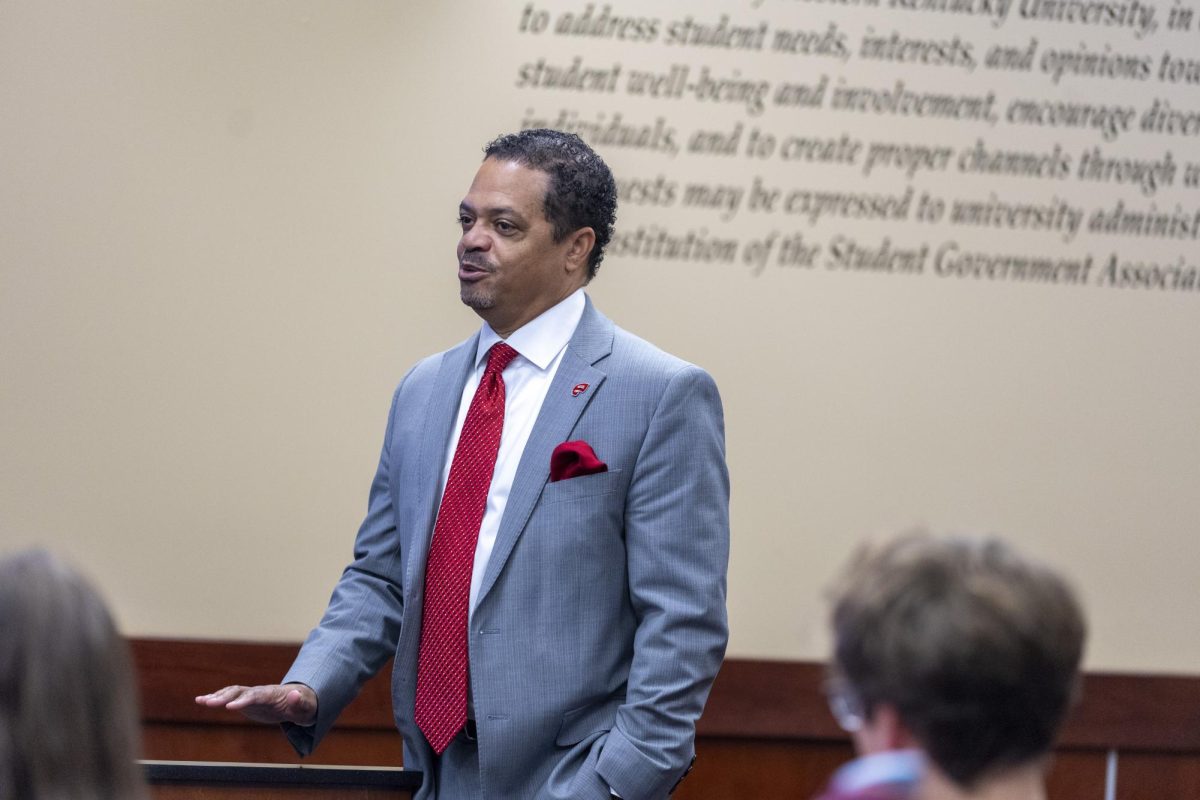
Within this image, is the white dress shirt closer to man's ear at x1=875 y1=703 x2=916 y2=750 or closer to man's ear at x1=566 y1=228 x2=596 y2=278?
man's ear at x1=566 y1=228 x2=596 y2=278

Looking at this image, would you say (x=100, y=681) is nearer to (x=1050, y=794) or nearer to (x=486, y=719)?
(x=486, y=719)

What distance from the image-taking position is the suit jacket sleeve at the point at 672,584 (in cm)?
223

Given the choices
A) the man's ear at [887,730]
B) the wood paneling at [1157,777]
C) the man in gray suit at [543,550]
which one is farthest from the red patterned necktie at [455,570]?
the wood paneling at [1157,777]

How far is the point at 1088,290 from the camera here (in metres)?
3.87

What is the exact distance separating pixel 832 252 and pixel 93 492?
6.66 feet

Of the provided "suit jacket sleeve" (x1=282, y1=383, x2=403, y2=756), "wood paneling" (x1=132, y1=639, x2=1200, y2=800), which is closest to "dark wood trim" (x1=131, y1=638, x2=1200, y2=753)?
"wood paneling" (x1=132, y1=639, x2=1200, y2=800)

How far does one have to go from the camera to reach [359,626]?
2547mm

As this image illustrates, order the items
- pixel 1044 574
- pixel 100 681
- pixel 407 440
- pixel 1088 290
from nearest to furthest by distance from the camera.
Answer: pixel 100 681 < pixel 1044 574 < pixel 407 440 < pixel 1088 290

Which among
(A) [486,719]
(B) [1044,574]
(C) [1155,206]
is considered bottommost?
(A) [486,719]

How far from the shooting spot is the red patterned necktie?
2.34 meters

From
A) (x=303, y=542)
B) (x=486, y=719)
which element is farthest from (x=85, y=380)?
(x=486, y=719)

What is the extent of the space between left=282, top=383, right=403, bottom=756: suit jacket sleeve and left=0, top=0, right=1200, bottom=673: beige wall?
3.42 ft

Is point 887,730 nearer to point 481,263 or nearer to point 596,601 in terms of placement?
point 596,601

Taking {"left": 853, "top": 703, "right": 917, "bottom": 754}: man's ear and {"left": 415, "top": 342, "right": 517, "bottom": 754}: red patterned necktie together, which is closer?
{"left": 853, "top": 703, "right": 917, "bottom": 754}: man's ear
